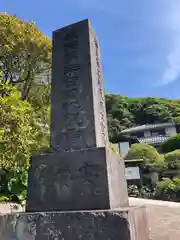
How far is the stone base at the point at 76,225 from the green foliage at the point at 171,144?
25.5 m

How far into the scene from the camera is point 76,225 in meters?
2.44

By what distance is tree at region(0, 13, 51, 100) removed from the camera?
1054 centimetres

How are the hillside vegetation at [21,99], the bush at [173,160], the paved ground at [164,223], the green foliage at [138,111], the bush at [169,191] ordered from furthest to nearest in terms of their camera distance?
the green foliage at [138,111], the bush at [173,160], the bush at [169,191], the hillside vegetation at [21,99], the paved ground at [164,223]

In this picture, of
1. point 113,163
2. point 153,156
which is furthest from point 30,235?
point 153,156

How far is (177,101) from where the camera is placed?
1826 inches

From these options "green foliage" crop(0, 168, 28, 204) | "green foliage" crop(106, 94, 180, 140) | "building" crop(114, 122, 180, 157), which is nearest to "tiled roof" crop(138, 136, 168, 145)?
"building" crop(114, 122, 180, 157)

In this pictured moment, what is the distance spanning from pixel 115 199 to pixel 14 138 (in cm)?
508

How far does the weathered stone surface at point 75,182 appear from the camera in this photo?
8.76 feet

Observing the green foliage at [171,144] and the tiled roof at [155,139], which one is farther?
the tiled roof at [155,139]

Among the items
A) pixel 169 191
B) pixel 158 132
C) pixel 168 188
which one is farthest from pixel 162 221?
pixel 158 132

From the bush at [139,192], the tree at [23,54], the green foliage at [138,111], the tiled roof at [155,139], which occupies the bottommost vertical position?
the bush at [139,192]

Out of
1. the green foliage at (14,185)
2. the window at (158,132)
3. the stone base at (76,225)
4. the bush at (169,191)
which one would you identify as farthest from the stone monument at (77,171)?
the window at (158,132)

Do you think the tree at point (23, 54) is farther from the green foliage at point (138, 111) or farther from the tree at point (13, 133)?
the green foliage at point (138, 111)

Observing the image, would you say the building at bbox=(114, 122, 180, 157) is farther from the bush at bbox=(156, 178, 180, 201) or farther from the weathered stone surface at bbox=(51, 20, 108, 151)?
the weathered stone surface at bbox=(51, 20, 108, 151)
